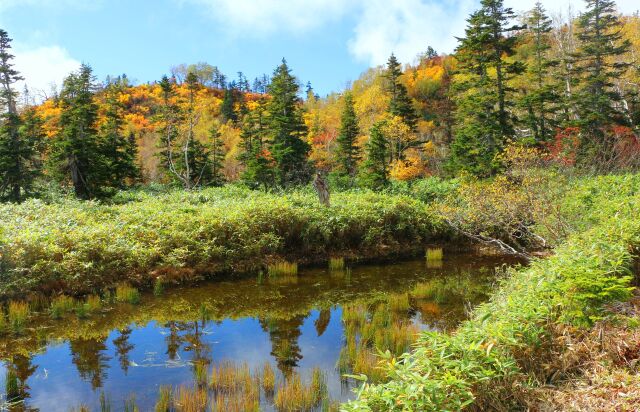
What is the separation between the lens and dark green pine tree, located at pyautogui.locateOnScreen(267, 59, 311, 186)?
26.9 m

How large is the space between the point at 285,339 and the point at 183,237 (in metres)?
4.78

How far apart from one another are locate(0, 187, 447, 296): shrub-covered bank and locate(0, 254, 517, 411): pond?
0.96m

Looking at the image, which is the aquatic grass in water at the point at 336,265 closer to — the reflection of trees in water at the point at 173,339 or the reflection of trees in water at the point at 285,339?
the reflection of trees in water at the point at 285,339

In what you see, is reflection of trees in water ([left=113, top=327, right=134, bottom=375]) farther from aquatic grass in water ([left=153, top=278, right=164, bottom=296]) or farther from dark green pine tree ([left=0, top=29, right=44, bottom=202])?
dark green pine tree ([left=0, top=29, right=44, bottom=202])

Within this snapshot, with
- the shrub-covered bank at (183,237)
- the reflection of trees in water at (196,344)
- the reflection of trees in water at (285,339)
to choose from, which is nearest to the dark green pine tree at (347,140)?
the shrub-covered bank at (183,237)

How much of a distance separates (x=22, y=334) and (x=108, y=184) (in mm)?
18607

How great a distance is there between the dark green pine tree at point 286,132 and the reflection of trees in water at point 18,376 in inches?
830

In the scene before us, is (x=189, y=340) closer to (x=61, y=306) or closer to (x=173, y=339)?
(x=173, y=339)

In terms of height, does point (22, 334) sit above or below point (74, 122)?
below

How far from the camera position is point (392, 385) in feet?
10.2

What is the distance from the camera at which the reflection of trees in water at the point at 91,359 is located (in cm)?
573


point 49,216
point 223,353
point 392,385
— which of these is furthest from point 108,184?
point 392,385

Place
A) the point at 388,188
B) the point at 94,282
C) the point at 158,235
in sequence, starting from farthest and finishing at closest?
1. the point at 388,188
2. the point at 158,235
3. the point at 94,282

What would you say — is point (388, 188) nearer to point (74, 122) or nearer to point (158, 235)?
point (158, 235)
